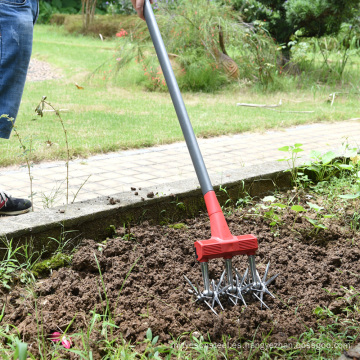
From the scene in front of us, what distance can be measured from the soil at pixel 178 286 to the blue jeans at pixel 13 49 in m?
0.81

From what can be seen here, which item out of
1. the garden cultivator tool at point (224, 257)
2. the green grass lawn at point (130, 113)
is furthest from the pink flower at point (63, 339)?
the green grass lawn at point (130, 113)

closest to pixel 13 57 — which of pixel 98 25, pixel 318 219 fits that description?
pixel 318 219

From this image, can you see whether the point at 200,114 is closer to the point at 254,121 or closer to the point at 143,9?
the point at 254,121

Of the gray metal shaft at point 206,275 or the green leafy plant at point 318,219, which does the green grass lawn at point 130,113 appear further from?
the gray metal shaft at point 206,275

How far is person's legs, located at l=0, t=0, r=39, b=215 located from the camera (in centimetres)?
242

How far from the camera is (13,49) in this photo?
2.44 m

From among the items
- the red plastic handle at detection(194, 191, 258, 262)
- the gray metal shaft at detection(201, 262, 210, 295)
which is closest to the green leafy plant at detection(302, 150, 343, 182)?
the red plastic handle at detection(194, 191, 258, 262)

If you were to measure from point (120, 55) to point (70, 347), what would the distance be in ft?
23.2

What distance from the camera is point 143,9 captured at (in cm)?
236

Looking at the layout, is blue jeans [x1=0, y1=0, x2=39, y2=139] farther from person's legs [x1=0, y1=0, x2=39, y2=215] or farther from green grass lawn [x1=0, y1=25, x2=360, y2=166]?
green grass lawn [x1=0, y1=25, x2=360, y2=166]

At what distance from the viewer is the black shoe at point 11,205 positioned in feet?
8.19

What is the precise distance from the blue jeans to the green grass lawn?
115 cm

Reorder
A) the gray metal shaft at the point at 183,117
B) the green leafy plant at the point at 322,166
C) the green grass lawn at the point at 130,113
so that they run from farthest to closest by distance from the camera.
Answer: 1. the green grass lawn at the point at 130,113
2. the green leafy plant at the point at 322,166
3. the gray metal shaft at the point at 183,117

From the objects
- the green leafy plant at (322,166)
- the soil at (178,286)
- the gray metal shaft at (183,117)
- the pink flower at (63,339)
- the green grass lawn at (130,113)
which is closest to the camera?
the pink flower at (63,339)
